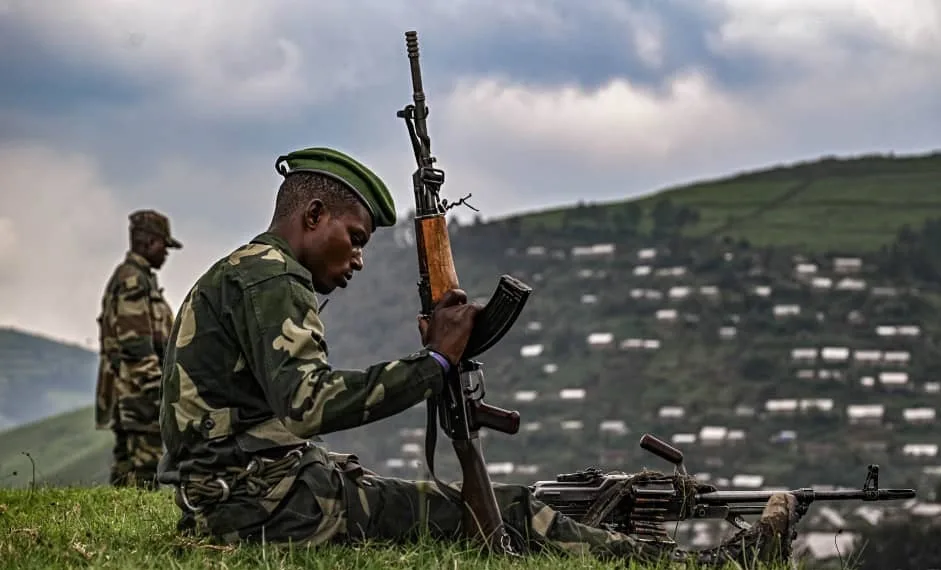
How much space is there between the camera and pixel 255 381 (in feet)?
24.3

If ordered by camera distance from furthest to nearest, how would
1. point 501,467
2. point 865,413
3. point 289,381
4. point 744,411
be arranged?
point 744,411
point 865,413
point 501,467
point 289,381

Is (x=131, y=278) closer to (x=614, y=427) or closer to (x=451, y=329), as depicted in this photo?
(x=451, y=329)

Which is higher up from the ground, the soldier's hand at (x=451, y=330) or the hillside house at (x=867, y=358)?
the hillside house at (x=867, y=358)

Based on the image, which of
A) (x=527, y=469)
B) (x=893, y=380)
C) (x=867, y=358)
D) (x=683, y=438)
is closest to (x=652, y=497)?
(x=527, y=469)

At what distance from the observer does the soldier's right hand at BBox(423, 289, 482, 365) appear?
729cm

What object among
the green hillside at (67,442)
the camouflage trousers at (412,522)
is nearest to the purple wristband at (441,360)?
the camouflage trousers at (412,522)

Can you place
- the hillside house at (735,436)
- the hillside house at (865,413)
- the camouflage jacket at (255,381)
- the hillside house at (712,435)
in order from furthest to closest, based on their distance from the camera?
the hillside house at (865,413) < the hillside house at (735,436) < the hillside house at (712,435) < the camouflage jacket at (255,381)

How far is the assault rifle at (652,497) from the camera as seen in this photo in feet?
29.0

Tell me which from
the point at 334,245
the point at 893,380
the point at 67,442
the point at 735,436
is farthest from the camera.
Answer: the point at 893,380

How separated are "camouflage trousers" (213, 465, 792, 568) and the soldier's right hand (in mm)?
948

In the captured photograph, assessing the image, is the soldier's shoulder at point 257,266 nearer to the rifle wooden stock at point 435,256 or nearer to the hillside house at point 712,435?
the rifle wooden stock at point 435,256

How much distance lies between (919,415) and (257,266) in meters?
184

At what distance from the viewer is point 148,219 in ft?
60.4

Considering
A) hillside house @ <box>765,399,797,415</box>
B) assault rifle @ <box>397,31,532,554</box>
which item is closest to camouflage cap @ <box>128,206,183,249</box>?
assault rifle @ <box>397,31,532,554</box>
